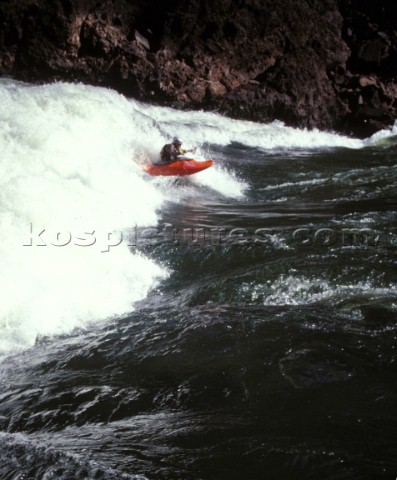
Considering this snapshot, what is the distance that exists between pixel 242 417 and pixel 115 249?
299 centimetres

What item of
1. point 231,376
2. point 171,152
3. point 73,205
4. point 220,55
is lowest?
point 231,376

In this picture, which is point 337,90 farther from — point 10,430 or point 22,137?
point 10,430

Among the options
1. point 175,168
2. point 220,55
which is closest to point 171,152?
point 175,168

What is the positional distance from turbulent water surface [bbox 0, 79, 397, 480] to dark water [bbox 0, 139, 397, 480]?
0.04 ft

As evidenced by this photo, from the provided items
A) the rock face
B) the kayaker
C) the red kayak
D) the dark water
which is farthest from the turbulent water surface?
the rock face

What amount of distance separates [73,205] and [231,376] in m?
3.55

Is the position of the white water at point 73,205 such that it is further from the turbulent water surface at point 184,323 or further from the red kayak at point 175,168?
the red kayak at point 175,168

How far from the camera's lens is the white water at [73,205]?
14.4 ft

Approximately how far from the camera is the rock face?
14172mm

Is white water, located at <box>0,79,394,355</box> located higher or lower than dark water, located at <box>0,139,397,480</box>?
higher

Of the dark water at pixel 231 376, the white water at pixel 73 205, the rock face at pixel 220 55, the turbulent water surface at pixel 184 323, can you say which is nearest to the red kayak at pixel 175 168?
the white water at pixel 73 205

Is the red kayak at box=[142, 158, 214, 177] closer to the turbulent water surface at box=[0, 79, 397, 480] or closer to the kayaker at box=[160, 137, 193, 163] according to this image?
the kayaker at box=[160, 137, 193, 163]

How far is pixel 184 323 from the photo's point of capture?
3975 mm

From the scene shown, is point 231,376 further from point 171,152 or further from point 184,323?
point 171,152
